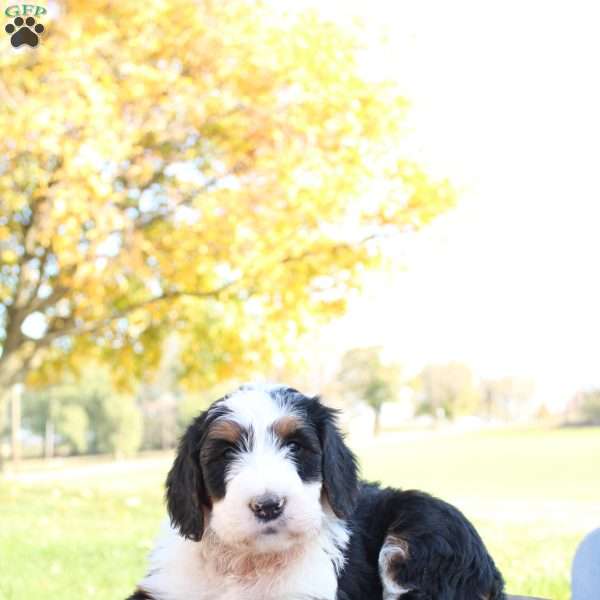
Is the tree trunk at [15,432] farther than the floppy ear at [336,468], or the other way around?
the tree trunk at [15,432]

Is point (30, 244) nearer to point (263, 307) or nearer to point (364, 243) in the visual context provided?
point (263, 307)

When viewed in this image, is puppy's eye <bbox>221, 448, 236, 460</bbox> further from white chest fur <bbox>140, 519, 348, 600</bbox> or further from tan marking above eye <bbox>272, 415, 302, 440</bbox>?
white chest fur <bbox>140, 519, 348, 600</bbox>

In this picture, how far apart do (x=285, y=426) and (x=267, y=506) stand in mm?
352

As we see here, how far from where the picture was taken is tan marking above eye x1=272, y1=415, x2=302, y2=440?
9.43ft

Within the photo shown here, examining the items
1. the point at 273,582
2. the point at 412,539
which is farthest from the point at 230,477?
the point at 412,539

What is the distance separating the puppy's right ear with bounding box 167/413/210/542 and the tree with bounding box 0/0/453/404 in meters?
5.04

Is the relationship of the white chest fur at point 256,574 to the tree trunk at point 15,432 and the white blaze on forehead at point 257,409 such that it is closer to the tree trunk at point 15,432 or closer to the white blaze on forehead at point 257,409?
the white blaze on forehead at point 257,409

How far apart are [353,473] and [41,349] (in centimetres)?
845

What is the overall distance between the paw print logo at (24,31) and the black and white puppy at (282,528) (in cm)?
573

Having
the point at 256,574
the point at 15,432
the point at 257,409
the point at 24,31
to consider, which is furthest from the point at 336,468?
the point at 15,432

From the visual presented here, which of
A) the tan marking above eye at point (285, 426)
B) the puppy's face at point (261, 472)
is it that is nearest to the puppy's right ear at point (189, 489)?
the puppy's face at point (261, 472)

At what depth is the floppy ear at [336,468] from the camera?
2.93 meters

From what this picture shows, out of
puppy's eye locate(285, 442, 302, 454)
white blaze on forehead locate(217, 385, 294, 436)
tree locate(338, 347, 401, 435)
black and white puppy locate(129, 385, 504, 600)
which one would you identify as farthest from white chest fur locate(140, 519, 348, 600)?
tree locate(338, 347, 401, 435)

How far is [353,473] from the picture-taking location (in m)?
3.05
